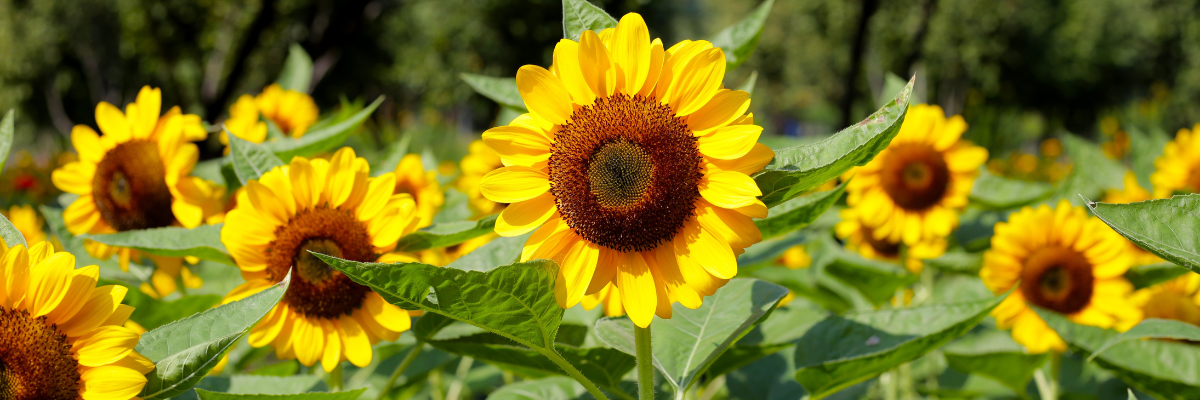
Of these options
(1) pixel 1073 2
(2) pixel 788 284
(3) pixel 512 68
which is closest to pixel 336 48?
(2) pixel 788 284

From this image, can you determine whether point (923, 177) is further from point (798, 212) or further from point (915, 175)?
point (798, 212)

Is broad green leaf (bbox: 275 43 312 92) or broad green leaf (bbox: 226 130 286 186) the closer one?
broad green leaf (bbox: 226 130 286 186)

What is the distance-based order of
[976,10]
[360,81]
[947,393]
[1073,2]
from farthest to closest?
1. [1073,2]
2. [360,81]
3. [976,10]
4. [947,393]

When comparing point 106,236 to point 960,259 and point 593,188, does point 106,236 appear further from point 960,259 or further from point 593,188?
point 960,259

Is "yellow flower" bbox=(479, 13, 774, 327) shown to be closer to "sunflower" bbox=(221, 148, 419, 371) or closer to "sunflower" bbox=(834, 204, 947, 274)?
"sunflower" bbox=(221, 148, 419, 371)

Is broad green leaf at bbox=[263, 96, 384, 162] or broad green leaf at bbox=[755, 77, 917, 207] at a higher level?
broad green leaf at bbox=[755, 77, 917, 207]

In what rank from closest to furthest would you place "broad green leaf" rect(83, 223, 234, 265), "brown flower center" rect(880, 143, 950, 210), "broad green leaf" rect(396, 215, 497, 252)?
"broad green leaf" rect(396, 215, 497, 252) → "broad green leaf" rect(83, 223, 234, 265) → "brown flower center" rect(880, 143, 950, 210)

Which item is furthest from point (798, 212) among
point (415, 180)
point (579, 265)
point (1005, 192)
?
point (1005, 192)

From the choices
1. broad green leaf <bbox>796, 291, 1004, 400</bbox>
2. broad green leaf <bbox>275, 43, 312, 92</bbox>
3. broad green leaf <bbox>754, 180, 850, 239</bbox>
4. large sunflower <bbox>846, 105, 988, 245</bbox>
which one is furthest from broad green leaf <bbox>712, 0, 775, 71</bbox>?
broad green leaf <bbox>275, 43, 312, 92</bbox>
